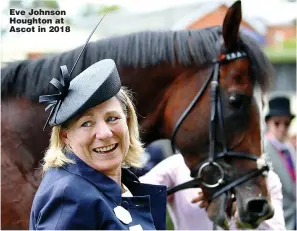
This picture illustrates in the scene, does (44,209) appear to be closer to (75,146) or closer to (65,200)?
(65,200)

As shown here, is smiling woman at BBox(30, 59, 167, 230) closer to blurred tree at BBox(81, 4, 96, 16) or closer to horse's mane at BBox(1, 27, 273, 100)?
horse's mane at BBox(1, 27, 273, 100)

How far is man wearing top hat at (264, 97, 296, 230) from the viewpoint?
5324 mm

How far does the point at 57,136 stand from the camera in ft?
6.52

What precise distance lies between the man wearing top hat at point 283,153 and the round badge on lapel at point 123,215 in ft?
11.5

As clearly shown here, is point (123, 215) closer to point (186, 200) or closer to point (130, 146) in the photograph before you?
point (130, 146)

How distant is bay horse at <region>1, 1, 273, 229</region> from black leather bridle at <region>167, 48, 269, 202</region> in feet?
0.04

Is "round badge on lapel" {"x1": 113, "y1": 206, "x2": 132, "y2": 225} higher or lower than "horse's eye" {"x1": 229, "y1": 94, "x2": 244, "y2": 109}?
higher

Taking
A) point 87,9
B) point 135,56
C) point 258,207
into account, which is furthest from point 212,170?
point 87,9

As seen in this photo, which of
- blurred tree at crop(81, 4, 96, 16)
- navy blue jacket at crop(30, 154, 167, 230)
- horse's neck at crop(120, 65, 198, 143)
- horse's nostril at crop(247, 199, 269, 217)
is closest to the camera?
navy blue jacket at crop(30, 154, 167, 230)

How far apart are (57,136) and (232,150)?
66.8 inches

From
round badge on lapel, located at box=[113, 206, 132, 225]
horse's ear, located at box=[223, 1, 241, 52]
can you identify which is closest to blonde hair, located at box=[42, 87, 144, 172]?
round badge on lapel, located at box=[113, 206, 132, 225]

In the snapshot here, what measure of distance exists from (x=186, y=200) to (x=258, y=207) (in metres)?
0.43

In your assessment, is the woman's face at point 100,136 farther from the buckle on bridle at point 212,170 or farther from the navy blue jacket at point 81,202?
the buckle on bridle at point 212,170

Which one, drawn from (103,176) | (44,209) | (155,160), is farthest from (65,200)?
(155,160)
